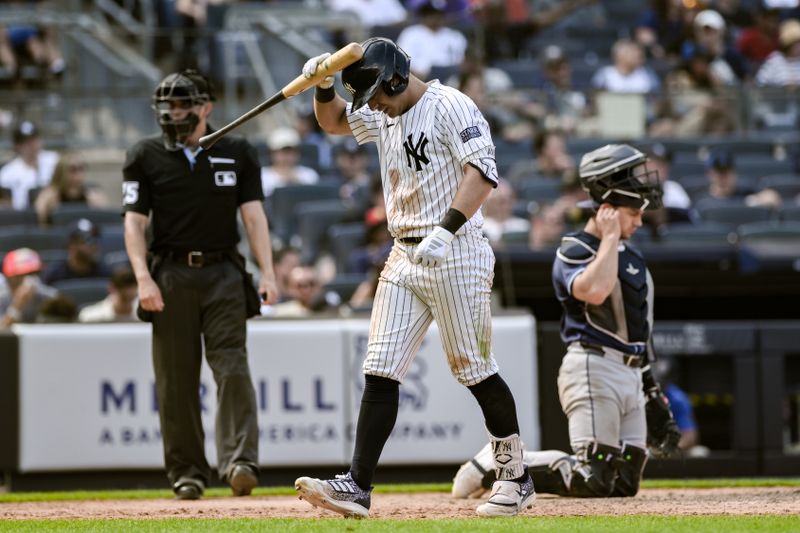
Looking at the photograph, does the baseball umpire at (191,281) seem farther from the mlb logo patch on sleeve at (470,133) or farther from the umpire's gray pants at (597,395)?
the mlb logo patch on sleeve at (470,133)

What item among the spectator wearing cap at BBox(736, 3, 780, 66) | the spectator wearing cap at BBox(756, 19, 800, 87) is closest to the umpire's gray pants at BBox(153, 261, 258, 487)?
the spectator wearing cap at BBox(756, 19, 800, 87)

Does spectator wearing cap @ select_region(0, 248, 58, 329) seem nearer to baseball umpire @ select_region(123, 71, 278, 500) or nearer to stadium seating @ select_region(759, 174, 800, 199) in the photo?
baseball umpire @ select_region(123, 71, 278, 500)

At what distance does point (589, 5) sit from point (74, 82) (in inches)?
312

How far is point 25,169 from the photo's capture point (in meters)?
13.4

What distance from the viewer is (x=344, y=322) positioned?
9.71 meters

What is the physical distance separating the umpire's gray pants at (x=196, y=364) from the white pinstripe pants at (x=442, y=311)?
160cm

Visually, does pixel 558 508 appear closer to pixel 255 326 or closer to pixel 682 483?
pixel 682 483

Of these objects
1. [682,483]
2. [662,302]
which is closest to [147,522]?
[682,483]

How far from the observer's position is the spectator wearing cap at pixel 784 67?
16656 mm

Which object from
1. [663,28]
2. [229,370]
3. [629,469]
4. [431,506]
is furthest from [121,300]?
[663,28]

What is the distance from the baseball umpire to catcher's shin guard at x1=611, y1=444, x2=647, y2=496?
182 centimetres

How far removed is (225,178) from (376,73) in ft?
6.18

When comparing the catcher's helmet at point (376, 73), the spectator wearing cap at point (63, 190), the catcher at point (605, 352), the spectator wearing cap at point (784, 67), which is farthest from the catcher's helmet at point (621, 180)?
the spectator wearing cap at point (784, 67)

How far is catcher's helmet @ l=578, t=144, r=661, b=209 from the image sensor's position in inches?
268
